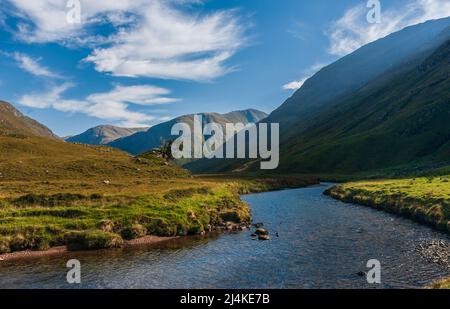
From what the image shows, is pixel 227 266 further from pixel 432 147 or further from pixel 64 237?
pixel 432 147

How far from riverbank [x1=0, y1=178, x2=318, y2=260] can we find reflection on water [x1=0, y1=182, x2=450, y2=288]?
3112 millimetres

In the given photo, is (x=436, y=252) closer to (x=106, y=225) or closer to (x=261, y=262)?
(x=261, y=262)

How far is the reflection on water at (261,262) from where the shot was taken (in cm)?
3388

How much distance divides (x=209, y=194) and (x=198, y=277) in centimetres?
3941

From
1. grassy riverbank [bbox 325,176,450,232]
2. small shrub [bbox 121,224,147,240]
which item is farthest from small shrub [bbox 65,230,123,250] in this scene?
grassy riverbank [bbox 325,176,450,232]

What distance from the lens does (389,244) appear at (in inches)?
1794

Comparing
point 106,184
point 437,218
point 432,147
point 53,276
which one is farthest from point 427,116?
point 53,276

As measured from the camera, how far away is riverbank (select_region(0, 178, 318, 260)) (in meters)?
47.0

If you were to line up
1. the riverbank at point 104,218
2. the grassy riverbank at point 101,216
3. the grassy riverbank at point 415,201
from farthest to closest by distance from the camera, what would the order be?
1. the grassy riverbank at point 415,201
2. the grassy riverbank at point 101,216
3. the riverbank at point 104,218

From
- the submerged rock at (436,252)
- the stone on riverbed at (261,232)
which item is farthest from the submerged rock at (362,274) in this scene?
the stone on riverbed at (261,232)

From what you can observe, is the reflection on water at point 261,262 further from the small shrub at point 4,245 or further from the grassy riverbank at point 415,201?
the small shrub at point 4,245

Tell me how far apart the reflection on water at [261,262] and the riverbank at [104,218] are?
311 centimetres

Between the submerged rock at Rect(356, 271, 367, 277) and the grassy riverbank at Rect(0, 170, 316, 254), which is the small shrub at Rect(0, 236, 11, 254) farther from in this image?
the submerged rock at Rect(356, 271, 367, 277)

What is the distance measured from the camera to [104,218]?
52.5 metres
